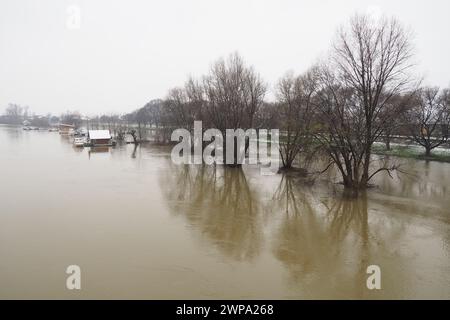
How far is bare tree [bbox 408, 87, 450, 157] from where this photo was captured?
37.2m

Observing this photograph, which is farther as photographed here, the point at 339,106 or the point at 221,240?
the point at 339,106

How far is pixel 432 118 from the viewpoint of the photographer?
3975cm

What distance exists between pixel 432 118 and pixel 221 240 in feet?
129

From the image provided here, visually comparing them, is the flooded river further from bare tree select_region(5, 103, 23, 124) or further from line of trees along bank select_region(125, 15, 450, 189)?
bare tree select_region(5, 103, 23, 124)

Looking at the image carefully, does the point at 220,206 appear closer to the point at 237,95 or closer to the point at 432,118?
the point at 237,95

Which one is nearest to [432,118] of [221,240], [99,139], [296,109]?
[296,109]

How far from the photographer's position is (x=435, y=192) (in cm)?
1881

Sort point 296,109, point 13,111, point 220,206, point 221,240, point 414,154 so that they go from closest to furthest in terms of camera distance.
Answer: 1. point 221,240
2. point 220,206
3. point 296,109
4. point 414,154
5. point 13,111

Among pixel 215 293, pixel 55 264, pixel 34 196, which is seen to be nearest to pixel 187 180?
pixel 34 196

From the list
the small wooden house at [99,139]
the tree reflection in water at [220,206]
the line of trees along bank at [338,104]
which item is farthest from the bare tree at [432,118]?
the small wooden house at [99,139]

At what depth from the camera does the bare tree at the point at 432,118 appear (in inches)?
1467

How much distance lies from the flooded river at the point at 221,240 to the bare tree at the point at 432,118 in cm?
2125
